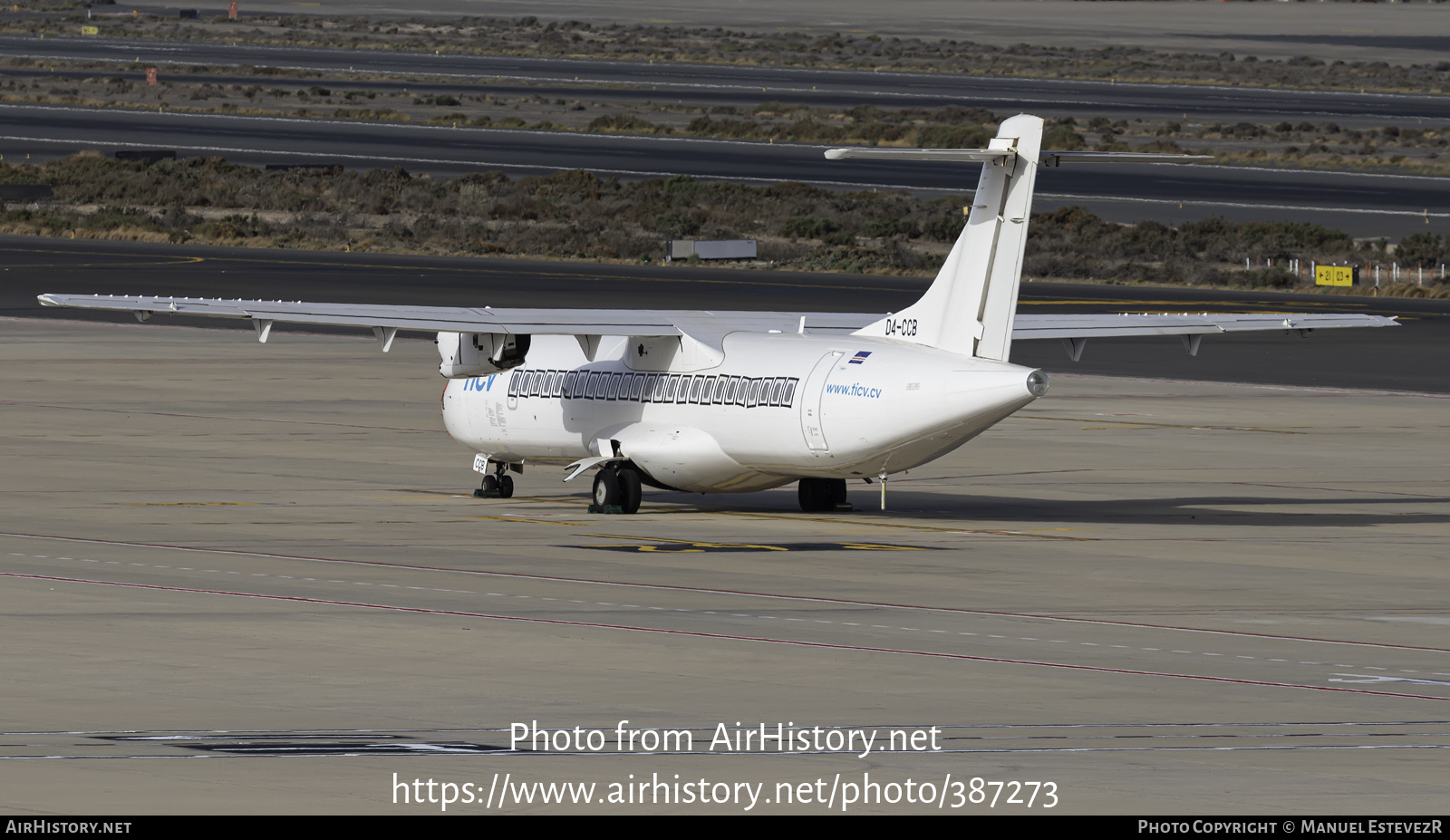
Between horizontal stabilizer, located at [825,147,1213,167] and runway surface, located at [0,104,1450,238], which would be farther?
runway surface, located at [0,104,1450,238]

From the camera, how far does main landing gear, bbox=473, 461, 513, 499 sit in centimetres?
3644

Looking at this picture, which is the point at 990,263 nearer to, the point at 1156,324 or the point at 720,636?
the point at 1156,324

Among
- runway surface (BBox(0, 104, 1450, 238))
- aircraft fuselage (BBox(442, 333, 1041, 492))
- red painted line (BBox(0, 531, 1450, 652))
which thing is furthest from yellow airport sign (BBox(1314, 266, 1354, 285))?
red painted line (BBox(0, 531, 1450, 652))

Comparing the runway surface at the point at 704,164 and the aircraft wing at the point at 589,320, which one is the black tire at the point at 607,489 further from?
the runway surface at the point at 704,164

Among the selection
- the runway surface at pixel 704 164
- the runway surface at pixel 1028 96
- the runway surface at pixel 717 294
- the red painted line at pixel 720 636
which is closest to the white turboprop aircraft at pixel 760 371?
the red painted line at pixel 720 636

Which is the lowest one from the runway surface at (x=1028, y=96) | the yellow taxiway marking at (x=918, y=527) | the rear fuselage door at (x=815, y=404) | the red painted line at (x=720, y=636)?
the red painted line at (x=720, y=636)

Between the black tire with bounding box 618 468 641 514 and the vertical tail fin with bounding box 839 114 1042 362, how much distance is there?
5.06 meters

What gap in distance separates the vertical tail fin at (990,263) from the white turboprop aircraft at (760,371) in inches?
0.9

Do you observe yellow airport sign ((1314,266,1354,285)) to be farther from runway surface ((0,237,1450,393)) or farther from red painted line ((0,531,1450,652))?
red painted line ((0,531,1450,652))

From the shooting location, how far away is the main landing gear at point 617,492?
3388 cm

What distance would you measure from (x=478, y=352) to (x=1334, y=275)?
52060 millimetres

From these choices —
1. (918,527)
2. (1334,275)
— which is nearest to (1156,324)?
(918,527)

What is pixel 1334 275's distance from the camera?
81062mm

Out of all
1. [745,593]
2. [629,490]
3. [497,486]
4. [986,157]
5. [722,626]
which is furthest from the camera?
[497,486]
